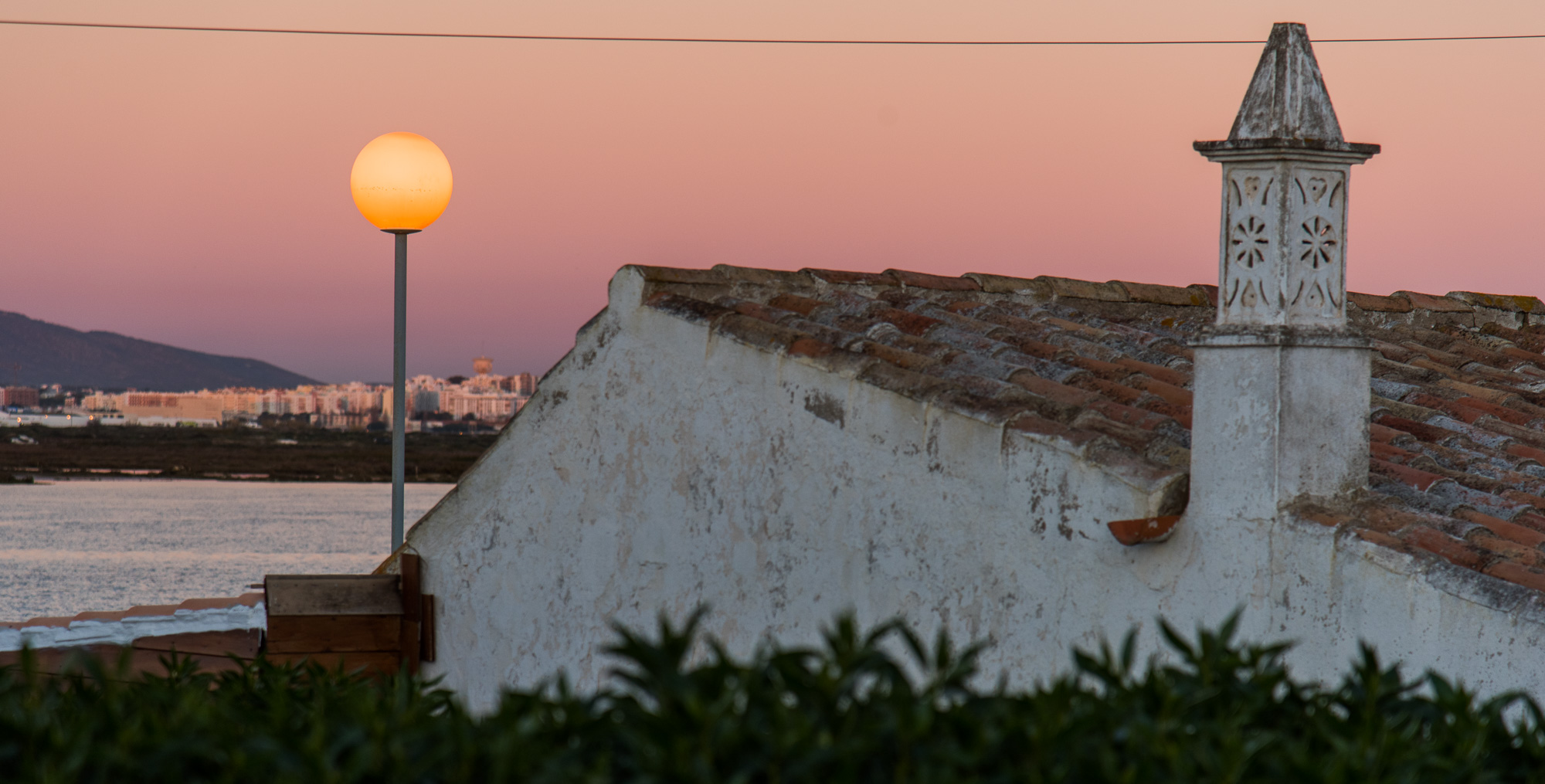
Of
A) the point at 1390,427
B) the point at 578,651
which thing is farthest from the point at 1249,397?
the point at 578,651

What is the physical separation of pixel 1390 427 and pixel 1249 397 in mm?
1735

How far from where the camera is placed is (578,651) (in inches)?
243

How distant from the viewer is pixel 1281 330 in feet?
13.0

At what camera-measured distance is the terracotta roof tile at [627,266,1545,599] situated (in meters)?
4.26

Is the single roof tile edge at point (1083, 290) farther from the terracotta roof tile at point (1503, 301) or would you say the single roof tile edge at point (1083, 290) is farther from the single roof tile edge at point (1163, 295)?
the terracotta roof tile at point (1503, 301)

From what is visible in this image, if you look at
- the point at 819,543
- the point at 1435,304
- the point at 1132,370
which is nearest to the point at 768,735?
the point at 819,543

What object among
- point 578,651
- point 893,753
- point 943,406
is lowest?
point 578,651

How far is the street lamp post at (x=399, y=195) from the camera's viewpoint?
724 centimetres

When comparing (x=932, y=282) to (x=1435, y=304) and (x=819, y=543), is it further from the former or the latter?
(x=1435, y=304)

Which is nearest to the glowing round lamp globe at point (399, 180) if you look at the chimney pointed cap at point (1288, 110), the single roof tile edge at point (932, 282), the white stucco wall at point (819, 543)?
the white stucco wall at point (819, 543)

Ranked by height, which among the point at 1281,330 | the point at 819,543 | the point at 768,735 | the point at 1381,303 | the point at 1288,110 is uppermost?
the point at 1288,110

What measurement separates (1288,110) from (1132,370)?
181cm

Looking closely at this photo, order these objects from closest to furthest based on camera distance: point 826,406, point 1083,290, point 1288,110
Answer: point 1288,110, point 826,406, point 1083,290

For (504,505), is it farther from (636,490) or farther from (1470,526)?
(1470,526)
